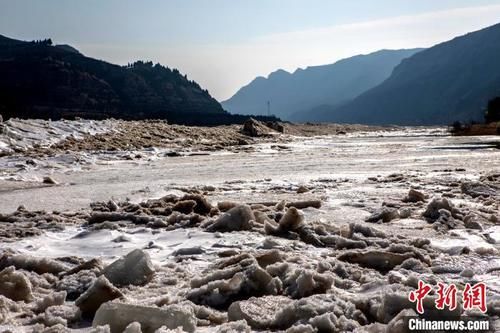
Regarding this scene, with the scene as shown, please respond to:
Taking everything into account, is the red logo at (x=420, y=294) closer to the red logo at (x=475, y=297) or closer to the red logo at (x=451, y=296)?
the red logo at (x=451, y=296)

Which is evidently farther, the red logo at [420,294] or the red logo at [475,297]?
the red logo at [475,297]

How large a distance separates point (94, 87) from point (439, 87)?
124 meters

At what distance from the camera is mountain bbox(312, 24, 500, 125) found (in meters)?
147

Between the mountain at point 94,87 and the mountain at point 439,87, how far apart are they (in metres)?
82.9

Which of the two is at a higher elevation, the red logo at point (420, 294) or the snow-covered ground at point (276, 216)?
the red logo at point (420, 294)

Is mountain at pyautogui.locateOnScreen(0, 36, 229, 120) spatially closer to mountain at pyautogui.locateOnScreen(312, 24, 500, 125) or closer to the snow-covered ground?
the snow-covered ground

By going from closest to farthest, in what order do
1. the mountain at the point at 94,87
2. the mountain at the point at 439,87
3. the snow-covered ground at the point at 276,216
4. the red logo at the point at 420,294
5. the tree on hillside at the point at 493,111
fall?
the red logo at the point at 420,294 → the snow-covered ground at the point at 276,216 → the tree on hillside at the point at 493,111 → the mountain at the point at 94,87 → the mountain at the point at 439,87

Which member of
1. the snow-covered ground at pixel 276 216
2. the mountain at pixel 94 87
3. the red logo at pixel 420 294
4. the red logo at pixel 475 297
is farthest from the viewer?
the mountain at pixel 94 87

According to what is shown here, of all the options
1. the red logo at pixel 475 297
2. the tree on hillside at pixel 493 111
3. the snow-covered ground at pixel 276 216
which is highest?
the tree on hillside at pixel 493 111

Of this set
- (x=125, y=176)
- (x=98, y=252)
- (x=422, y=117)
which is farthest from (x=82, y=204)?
(x=422, y=117)

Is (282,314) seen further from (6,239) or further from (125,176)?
(125,176)

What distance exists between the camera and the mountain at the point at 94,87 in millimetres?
67000

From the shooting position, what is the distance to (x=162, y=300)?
9.27 ft

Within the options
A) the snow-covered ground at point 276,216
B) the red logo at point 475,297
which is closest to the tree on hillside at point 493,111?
the snow-covered ground at point 276,216
